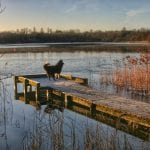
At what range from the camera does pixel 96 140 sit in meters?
5.91

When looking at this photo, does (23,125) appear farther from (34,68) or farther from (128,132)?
(34,68)

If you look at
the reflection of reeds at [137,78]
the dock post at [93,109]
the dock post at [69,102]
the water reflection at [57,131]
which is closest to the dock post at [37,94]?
the water reflection at [57,131]

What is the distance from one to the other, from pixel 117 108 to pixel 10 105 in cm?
368

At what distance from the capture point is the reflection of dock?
8.48m

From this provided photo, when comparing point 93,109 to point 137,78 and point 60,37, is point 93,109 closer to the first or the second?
point 137,78

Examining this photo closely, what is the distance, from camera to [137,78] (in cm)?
1395

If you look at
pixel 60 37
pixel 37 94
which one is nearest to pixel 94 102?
pixel 37 94

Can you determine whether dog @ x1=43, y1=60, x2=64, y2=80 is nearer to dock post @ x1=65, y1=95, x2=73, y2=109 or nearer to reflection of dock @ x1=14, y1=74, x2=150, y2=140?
reflection of dock @ x1=14, y1=74, x2=150, y2=140

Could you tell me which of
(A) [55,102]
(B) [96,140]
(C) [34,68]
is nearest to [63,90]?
(A) [55,102]

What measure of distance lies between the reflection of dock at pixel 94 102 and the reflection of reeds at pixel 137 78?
1815 mm

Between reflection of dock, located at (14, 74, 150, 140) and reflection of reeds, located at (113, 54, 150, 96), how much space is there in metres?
1.81

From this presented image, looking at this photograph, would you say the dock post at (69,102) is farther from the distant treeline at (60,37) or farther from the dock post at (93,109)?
the distant treeline at (60,37)

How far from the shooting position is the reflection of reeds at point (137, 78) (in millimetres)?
13492

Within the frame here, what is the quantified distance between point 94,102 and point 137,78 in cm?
414
